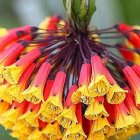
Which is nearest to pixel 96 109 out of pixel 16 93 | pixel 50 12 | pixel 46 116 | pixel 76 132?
pixel 76 132

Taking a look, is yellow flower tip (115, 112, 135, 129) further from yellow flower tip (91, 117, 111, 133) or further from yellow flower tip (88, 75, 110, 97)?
yellow flower tip (88, 75, 110, 97)

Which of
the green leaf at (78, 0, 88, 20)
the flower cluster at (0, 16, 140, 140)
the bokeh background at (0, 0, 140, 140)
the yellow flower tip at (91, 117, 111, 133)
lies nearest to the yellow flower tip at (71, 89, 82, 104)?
the flower cluster at (0, 16, 140, 140)

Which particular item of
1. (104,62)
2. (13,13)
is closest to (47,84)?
(104,62)

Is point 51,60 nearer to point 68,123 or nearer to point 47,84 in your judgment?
point 47,84

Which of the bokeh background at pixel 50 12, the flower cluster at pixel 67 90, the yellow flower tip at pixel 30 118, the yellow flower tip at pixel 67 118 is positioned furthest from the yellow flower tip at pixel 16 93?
the bokeh background at pixel 50 12

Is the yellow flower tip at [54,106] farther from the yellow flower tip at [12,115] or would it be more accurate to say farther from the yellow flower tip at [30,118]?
the yellow flower tip at [12,115]

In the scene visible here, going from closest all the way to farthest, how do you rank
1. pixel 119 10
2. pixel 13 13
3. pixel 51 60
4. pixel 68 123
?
pixel 68 123
pixel 51 60
pixel 119 10
pixel 13 13

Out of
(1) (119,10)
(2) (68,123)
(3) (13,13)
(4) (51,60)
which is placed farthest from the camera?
(3) (13,13)
